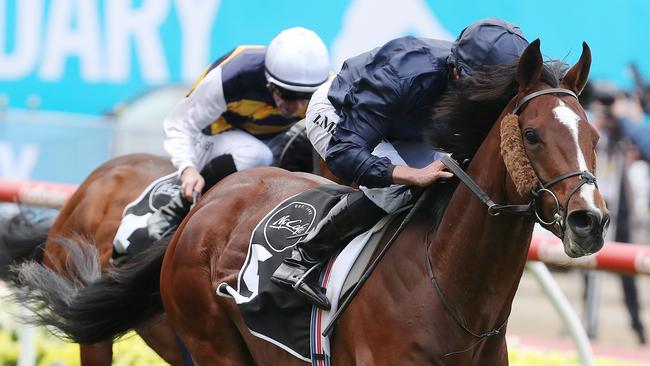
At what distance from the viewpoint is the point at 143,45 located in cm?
1278

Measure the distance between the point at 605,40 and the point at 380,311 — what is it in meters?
8.40

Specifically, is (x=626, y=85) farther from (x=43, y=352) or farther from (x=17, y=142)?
(x=43, y=352)

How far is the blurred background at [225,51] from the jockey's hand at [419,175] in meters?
4.66

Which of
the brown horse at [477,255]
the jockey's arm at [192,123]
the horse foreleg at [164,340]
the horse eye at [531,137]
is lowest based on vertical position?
the horse foreleg at [164,340]

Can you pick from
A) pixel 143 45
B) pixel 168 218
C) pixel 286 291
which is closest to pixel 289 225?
pixel 286 291

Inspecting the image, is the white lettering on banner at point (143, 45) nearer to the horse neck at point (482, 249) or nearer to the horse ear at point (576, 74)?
the horse neck at point (482, 249)

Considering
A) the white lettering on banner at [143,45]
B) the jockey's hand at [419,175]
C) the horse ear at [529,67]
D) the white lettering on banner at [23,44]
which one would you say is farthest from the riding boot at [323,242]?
the white lettering on banner at [23,44]

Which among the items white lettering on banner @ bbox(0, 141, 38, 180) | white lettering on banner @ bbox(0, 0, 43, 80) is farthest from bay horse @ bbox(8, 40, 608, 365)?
white lettering on banner @ bbox(0, 0, 43, 80)

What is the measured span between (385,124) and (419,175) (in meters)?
0.25

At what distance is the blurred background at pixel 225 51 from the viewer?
9.73m

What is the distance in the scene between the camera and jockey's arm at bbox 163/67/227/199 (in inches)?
200

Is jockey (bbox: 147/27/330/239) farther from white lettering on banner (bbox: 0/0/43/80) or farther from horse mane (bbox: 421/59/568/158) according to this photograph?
white lettering on banner (bbox: 0/0/43/80)

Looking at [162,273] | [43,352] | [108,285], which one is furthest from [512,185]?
[43,352]

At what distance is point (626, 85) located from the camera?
37.4 ft
